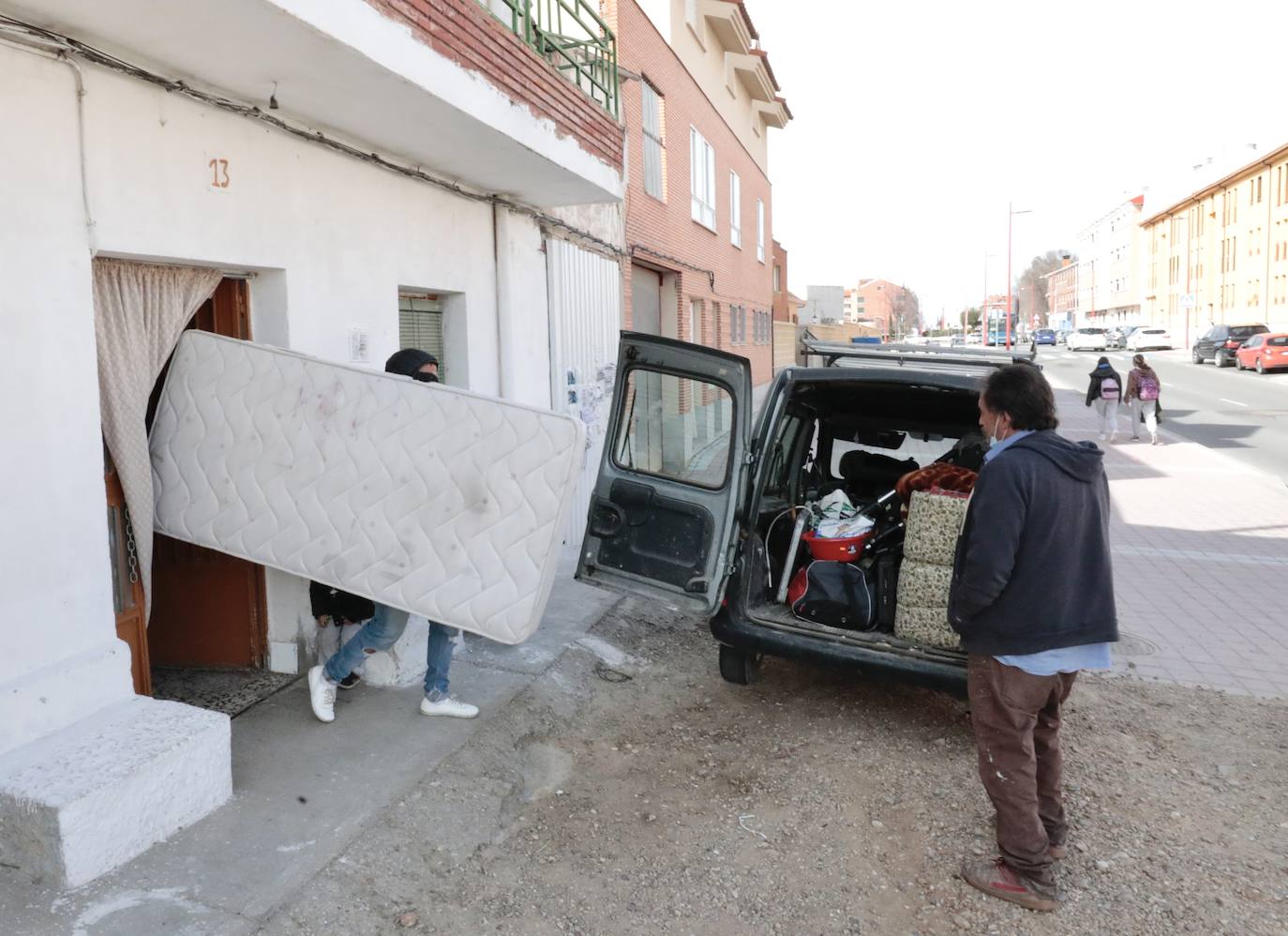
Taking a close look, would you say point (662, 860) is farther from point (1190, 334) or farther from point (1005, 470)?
point (1190, 334)

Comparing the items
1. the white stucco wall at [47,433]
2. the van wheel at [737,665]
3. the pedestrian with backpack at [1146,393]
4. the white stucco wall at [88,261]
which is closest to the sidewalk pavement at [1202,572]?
the pedestrian with backpack at [1146,393]

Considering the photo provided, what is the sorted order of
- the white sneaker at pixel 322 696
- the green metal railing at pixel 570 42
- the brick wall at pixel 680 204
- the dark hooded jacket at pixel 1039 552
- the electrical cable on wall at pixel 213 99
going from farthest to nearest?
the brick wall at pixel 680 204 < the green metal railing at pixel 570 42 < the white sneaker at pixel 322 696 < the electrical cable on wall at pixel 213 99 < the dark hooded jacket at pixel 1039 552

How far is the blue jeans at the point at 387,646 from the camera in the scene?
168 inches

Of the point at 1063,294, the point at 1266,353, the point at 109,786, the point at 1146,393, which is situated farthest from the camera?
the point at 1063,294

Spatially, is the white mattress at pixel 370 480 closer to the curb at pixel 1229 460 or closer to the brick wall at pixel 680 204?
the brick wall at pixel 680 204

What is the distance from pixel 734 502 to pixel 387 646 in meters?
1.76

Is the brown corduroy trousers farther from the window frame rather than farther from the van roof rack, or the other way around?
the window frame

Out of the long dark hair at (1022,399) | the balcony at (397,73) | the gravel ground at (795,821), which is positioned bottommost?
the gravel ground at (795,821)

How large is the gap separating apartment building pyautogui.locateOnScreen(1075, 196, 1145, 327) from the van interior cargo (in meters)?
82.7

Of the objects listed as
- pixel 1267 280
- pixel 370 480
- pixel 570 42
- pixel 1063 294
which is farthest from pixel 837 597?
pixel 1063 294

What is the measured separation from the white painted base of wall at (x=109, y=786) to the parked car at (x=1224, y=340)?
41247 millimetres

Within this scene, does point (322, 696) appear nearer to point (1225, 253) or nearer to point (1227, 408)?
point (1227, 408)

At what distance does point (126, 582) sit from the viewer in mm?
4199

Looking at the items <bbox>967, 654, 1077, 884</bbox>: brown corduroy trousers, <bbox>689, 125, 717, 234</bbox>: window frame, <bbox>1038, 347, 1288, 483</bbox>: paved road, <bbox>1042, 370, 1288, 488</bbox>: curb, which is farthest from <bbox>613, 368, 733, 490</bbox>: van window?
<bbox>1038, 347, 1288, 483</bbox>: paved road
